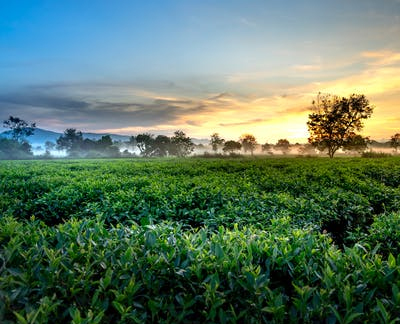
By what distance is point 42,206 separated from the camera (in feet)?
18.8

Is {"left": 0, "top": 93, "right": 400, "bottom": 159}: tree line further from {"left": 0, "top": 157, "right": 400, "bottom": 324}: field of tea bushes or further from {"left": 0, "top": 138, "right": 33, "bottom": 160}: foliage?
{"left": 0, "top": 157, "right": 400, "bottom": 324}: field of tea bushes

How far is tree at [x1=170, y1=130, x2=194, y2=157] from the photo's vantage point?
83.8 m

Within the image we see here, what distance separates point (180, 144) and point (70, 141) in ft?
109

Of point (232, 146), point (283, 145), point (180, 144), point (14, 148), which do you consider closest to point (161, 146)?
point (180, 144)

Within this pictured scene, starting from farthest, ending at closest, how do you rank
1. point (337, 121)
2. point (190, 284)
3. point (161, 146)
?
point (161, 146) → point (337, 121) → point (190, 284)

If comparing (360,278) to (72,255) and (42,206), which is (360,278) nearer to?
(72,255)

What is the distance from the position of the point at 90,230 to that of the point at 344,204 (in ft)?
17.7

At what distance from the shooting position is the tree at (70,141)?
8901cm

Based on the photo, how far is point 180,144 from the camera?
84.7m

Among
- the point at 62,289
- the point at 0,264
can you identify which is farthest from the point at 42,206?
the point at 62,289

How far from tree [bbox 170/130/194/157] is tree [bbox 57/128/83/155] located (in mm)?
28346

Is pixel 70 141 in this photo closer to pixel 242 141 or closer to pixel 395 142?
pixel 242 141

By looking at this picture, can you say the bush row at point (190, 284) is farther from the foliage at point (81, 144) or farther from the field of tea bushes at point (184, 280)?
the foliage at point (81, 144)

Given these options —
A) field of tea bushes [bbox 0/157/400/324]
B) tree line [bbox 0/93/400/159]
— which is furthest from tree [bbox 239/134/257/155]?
field of tea bushes [bbox 0/157/400/324]
